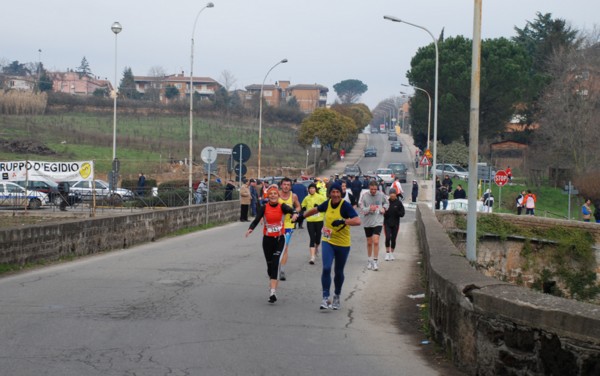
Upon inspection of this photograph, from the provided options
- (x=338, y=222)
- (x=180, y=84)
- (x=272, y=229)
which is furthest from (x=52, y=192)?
(x=180, y=84)

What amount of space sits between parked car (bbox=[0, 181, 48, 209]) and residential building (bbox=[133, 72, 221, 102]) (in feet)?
365

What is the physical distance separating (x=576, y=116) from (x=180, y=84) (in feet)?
390

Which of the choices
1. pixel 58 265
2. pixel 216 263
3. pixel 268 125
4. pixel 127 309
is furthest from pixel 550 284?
pixel 268 125

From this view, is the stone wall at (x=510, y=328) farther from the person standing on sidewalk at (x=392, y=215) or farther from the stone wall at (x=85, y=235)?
the stone wall at (x=85, y=235)

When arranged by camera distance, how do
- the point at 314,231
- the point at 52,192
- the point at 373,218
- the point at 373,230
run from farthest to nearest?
the point at 52,192 < the point at 314,231 < the point at 373,218 < the point at 373,230

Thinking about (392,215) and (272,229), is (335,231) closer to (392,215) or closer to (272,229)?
(272,229)

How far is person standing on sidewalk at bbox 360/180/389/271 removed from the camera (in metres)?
15.8

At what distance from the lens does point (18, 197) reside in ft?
110

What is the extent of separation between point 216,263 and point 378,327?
6.68 metres

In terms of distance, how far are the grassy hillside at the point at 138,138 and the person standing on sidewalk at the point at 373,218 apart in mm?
38449

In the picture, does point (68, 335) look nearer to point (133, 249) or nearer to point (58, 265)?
point (58, 265)

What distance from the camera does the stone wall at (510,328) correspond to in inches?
207

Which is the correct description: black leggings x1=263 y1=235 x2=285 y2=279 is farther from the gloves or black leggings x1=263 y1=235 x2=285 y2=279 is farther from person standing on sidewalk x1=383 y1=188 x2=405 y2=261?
person standing on sidewalk x1=383 y1=188 x2=405 y2=261

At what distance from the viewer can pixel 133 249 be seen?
1900cm
